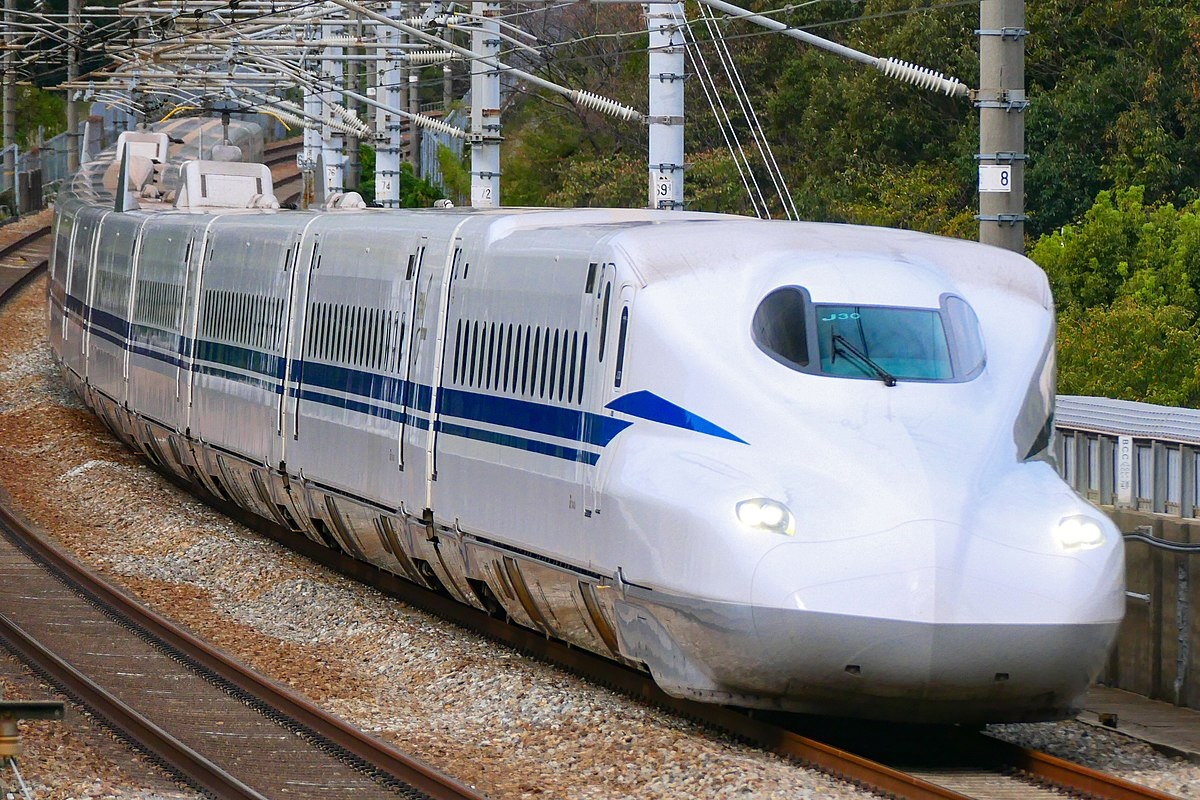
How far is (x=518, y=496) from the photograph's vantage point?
38.7ft

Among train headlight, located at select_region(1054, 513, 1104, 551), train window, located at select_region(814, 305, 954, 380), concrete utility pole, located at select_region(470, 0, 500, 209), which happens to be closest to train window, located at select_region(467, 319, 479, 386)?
train window, located at select_region(814, 305, 954, 380)

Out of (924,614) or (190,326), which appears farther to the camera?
(190,326)

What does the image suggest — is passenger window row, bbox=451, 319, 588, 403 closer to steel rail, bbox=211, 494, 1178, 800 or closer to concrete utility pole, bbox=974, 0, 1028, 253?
steel rail, bbox=211, 494, 1178, 800

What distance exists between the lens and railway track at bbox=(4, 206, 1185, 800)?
8.95m

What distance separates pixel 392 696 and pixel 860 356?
4.20m

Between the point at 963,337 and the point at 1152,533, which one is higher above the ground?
the point at 963,337

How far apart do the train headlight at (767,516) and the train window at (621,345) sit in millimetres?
1539

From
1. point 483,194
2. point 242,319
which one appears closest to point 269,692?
point 242,319

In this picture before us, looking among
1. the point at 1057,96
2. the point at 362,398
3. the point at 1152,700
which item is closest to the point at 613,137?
the point at 1057,96

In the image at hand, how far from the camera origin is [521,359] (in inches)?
470

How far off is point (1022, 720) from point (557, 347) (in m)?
3.46

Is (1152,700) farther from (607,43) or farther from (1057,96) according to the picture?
(607,43)

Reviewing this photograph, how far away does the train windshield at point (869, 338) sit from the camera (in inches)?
389

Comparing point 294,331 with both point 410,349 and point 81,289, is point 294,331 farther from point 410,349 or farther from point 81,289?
point 81,289
